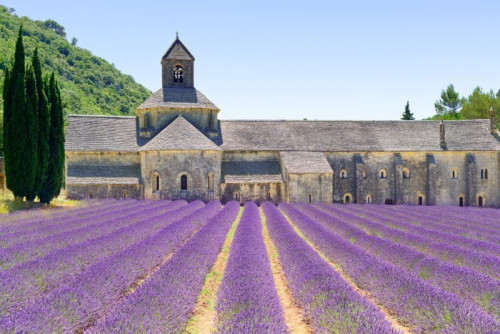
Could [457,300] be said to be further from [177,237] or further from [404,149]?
[404,149]

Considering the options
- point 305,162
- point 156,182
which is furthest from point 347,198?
point 156,182

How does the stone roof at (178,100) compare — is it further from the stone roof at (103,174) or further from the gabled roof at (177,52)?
the stone roof at (103,174)

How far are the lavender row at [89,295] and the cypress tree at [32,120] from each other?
13399 millimetres

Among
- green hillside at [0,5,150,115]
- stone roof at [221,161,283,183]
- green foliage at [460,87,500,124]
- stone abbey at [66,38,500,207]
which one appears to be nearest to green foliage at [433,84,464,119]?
green foliage at [460,87,500,124]

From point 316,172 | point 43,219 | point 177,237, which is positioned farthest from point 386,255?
point 316,172

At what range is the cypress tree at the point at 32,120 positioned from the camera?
70.3 ft

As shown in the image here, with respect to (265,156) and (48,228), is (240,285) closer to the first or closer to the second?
(48,228)

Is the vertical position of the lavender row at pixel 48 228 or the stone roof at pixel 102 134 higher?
the stone roof at pixel 102 134

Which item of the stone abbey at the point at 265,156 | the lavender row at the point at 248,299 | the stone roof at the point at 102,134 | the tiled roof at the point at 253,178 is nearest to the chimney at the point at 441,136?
the stone abbey at the point at 265,156

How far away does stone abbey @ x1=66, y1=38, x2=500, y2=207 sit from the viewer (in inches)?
1194

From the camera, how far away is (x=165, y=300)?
6.11m

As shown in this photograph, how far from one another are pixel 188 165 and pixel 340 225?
16065mm

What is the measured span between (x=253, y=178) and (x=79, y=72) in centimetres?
7514

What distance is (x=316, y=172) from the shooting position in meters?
30.8
